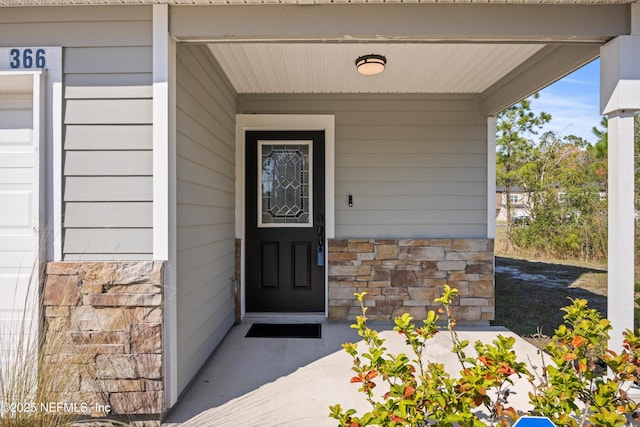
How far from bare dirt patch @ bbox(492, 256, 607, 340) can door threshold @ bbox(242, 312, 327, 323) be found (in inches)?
73.9

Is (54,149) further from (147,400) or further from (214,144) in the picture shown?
(147,400)

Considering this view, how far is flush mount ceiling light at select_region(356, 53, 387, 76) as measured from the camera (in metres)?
2.74

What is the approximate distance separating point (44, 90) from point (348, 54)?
207 cm

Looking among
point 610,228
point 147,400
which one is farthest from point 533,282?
point 147,400

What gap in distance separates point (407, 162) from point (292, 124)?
129cm

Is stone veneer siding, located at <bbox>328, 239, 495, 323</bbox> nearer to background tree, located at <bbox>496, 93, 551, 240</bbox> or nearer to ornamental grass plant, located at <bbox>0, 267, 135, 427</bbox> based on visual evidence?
ornamental grass plant, located at <bbox>0, 267, 135, 427</bbox>

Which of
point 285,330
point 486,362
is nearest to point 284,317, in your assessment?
point 285,330

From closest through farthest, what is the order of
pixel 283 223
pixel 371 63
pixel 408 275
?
pixel 371 63
pixel 408 275
pixel 283 223

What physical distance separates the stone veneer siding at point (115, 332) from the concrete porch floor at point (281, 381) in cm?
26

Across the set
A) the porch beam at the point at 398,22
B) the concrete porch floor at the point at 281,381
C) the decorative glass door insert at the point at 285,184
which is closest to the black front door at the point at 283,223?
the decorative glass door insert at the point at 285,184

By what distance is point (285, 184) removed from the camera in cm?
379

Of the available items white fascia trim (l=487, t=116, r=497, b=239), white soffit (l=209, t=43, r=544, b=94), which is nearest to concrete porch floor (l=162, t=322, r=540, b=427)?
white fascia trim (l=487, t=116, r=497, b=239)

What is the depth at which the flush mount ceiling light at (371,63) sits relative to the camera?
274 centimetres

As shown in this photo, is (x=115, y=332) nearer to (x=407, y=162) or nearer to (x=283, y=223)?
(x=283, y=223)
